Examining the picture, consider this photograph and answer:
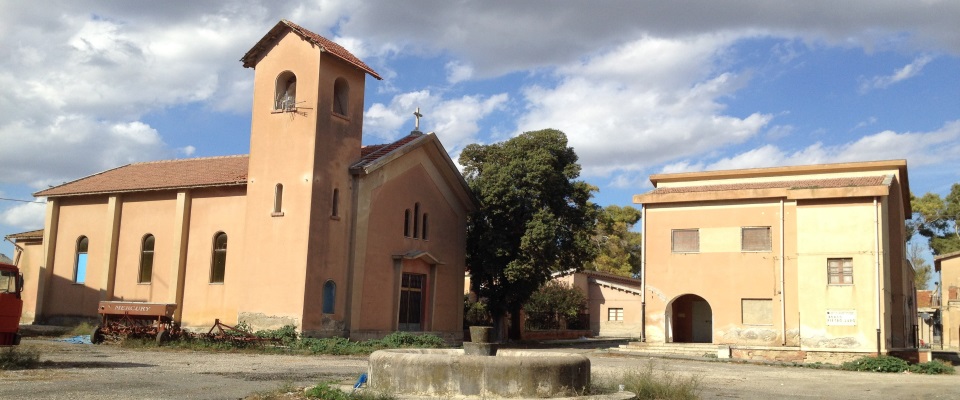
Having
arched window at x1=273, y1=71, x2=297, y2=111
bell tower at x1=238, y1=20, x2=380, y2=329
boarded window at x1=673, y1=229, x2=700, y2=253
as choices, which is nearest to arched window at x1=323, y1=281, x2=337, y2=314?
bell tower at x1=238, y1=20, x2=380, y2=329

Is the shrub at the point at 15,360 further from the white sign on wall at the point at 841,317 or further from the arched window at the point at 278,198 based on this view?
the white sign on wall at the point at 841,317

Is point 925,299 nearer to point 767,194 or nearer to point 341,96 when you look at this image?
point 767,194

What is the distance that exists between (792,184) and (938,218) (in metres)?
36.2

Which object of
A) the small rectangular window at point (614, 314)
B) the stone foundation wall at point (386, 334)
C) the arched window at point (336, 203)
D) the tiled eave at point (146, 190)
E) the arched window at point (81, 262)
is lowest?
the stone foundation wall at point (386, 334)

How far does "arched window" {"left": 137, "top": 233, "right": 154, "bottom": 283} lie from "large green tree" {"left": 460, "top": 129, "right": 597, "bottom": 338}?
480 inches

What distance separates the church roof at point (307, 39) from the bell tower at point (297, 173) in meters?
0.03

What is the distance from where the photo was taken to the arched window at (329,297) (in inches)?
1017

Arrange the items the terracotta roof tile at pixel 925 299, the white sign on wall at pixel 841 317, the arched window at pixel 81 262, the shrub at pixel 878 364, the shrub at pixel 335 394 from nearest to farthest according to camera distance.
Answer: the shrub at pixel 335 394, the shrub at pixel 878 364, the white sign on wall at pixel 841 317, the arched window at pixel 81 262, the terracotta roof tile at pixel 925 299

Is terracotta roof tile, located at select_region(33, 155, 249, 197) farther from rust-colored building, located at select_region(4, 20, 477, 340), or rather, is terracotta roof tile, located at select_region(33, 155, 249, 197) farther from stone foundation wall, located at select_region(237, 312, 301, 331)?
stone foundation wall, located at select_region(237, 312, 301, 331)

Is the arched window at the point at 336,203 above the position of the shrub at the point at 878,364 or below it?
above

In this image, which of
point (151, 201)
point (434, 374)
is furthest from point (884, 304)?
point (151, 201)

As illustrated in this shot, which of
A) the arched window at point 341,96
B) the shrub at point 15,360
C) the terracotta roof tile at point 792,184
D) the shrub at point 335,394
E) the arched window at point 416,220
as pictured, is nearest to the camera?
the shrub at point 335,394

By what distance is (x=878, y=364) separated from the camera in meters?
23.5

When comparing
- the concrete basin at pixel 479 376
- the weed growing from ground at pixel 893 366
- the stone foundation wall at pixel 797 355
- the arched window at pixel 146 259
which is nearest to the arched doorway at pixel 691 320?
the stone foundation wall at pixel 797 355
